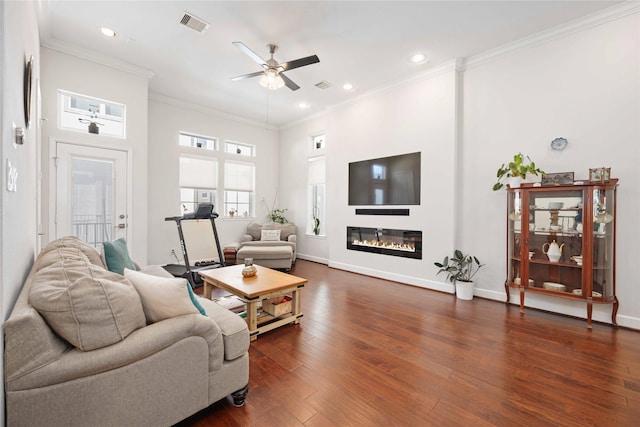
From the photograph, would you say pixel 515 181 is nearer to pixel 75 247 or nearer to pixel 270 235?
pixel 75 247

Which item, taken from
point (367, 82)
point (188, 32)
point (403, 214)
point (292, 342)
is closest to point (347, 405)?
point (292, 342)

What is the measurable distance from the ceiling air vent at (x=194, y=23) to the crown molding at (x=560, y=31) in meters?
3.65

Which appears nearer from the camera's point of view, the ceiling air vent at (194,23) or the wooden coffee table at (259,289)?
the wooden coffee table at (259,289)

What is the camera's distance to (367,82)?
15.5 feet

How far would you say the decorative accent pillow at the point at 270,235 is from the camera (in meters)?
6.24

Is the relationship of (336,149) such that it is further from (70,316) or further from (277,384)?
(70,316)

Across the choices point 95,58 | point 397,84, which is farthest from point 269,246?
point 95,58

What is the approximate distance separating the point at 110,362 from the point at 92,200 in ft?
12.6

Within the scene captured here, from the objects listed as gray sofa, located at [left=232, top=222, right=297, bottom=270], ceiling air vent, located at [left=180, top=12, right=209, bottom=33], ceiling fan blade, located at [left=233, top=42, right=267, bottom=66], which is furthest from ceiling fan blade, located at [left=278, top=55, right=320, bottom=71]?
gray sofa, located at [left=232, top=222, right=297, bottom=270]

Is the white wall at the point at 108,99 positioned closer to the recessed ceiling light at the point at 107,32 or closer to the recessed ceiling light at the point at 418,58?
the recessed ceiling light at the point at 107,32

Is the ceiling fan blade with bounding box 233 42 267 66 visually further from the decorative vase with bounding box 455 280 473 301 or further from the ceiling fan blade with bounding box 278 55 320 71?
the decorative vase with bounding box 455 280 473 301

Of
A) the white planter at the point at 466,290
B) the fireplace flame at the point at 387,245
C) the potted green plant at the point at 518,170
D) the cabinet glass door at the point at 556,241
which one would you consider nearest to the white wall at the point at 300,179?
the fireplace flame at the point at 387,245

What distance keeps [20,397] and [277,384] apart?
137 centimetres

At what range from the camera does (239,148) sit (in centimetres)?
674
